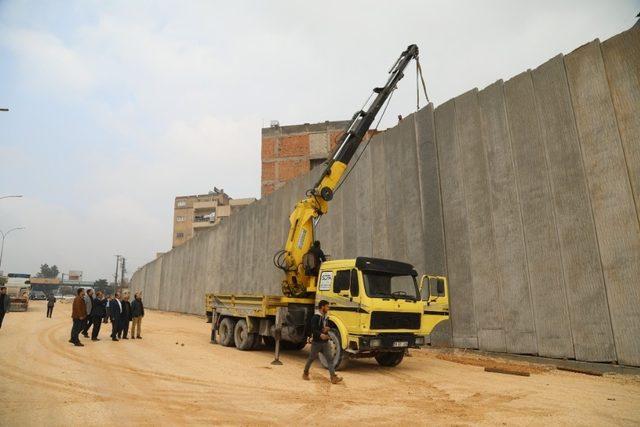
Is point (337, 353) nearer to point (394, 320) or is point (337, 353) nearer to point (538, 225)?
point (394, 320)

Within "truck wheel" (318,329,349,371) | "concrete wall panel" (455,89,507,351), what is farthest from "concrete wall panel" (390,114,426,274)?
"truck wheel" (318,329,349,371)

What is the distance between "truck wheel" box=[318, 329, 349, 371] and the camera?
29.9 ft

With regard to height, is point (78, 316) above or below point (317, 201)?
below

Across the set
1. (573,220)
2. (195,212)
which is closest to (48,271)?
(195,212)

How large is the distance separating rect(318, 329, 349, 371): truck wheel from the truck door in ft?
1.20

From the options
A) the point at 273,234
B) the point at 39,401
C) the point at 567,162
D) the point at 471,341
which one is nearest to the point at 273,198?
the point at 273,234

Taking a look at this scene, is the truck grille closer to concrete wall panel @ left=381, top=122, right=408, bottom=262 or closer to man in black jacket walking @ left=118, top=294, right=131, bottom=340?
concrete wall panel @ left=381, top=122, right=408, bottom=262

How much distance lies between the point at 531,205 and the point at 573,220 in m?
1.15

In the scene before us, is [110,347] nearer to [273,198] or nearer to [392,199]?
[392,199]

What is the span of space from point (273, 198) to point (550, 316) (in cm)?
1791

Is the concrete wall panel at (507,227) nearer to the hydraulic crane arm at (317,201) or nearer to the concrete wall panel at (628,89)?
the concrete wall panel at (628,89)

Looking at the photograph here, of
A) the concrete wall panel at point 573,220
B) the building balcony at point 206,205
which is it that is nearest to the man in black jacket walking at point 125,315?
the concrete wall panel at point 573,220

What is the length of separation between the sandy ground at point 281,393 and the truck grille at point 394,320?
106 cm

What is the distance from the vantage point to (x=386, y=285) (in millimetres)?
9680
